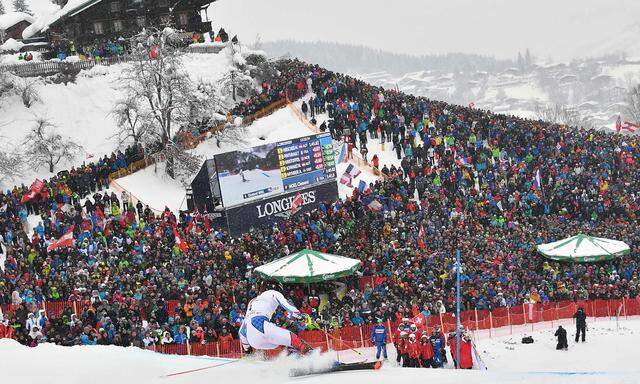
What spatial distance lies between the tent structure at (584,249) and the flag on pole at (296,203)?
8539mm

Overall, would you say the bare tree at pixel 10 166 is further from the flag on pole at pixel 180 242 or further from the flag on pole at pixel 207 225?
the flag on pole at pixel 180 242

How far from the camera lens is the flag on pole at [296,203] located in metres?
26.9

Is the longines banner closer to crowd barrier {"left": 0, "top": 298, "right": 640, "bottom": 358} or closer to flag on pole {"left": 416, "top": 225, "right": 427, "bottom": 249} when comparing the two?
flag on pole {"left": 416, "top": 225, "right": 427, "bottom": 249}

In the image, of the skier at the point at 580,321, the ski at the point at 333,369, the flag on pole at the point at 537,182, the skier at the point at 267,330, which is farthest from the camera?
the flag on pole at the point at 537,182

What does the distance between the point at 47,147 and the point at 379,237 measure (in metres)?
16.1

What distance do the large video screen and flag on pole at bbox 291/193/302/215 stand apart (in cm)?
37

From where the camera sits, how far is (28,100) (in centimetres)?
3731

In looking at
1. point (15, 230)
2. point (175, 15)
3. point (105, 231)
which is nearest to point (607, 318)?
point (105, 231)

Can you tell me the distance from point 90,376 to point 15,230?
13.6m

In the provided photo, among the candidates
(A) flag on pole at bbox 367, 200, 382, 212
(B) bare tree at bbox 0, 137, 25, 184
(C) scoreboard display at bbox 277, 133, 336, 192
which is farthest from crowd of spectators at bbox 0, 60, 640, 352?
(B) bare tree at bbox 0, 137, 25, 184

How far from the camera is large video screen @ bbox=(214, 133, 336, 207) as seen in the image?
25.3 metres

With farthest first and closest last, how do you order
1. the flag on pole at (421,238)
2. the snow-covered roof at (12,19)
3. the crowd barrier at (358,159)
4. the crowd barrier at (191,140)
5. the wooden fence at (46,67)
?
the snow-covered roof at (12,19), the wooden fence at (46,67), the crowd barrier at (358,159), the crowd barrier at (191,140), the flag on pole at (421,238)

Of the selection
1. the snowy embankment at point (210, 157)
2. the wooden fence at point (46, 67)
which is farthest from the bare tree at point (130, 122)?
the wooden fence at point (46, 67)

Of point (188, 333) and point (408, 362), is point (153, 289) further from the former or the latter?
point (408, 362)
